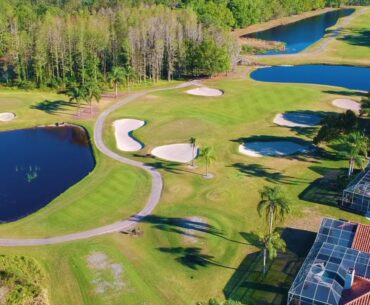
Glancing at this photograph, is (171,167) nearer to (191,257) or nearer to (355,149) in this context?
(191,257)

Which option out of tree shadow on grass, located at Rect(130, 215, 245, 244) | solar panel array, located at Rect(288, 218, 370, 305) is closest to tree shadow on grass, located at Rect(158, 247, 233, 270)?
tree shadow on grass, located at Rect(130, 215, 245, 244)

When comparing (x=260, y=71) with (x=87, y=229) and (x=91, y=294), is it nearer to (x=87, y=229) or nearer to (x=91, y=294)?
(x=87, y=229)

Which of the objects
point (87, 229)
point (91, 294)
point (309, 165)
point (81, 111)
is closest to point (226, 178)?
point (309, 165)

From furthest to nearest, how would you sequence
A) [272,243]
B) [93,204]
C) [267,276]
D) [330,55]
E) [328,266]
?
[330,55], [93,204], [267,276], [272,243], [328,266]

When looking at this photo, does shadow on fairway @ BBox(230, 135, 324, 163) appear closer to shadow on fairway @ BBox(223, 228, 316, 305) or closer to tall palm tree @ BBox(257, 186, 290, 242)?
shadow on fairway @ BBox(223, 228, 316, 305)

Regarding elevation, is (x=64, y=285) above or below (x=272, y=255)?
below

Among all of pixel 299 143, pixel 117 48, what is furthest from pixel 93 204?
pixel 117 48
